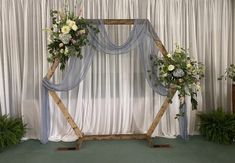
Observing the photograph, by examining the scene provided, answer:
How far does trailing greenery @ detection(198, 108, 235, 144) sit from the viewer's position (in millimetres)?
4289

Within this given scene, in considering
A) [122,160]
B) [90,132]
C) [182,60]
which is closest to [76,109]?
[90,132]

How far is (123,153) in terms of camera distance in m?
3.94

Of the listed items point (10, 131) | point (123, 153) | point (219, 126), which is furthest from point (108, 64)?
point (219, 126)

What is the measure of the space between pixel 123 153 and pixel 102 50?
1.59 m

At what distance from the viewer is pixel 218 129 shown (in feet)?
14.3

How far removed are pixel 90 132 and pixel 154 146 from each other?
1.16 metres

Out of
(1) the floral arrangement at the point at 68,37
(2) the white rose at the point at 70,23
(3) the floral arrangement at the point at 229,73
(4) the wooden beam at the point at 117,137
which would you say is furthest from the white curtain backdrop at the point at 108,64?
(2) the white rose at the point at 70,23

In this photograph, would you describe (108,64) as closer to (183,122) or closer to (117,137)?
(117,137)

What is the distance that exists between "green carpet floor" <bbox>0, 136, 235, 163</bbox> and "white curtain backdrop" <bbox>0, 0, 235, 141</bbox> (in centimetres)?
41

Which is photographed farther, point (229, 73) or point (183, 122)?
point (229, 73)

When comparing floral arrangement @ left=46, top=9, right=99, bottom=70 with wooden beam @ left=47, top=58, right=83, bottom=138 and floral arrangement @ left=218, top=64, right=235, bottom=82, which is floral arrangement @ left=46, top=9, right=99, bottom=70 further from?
floral arrangement @ left=218, top=64, right=235, bottom=82

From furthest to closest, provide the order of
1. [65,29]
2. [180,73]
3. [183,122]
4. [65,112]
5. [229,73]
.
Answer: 1. [229,73]
2. [183,122]
3. [65,112]
4. [180,73]
5. [65,29]

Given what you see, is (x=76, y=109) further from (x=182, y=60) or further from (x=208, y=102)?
(x=208, y=102)

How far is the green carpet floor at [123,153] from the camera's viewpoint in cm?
368
